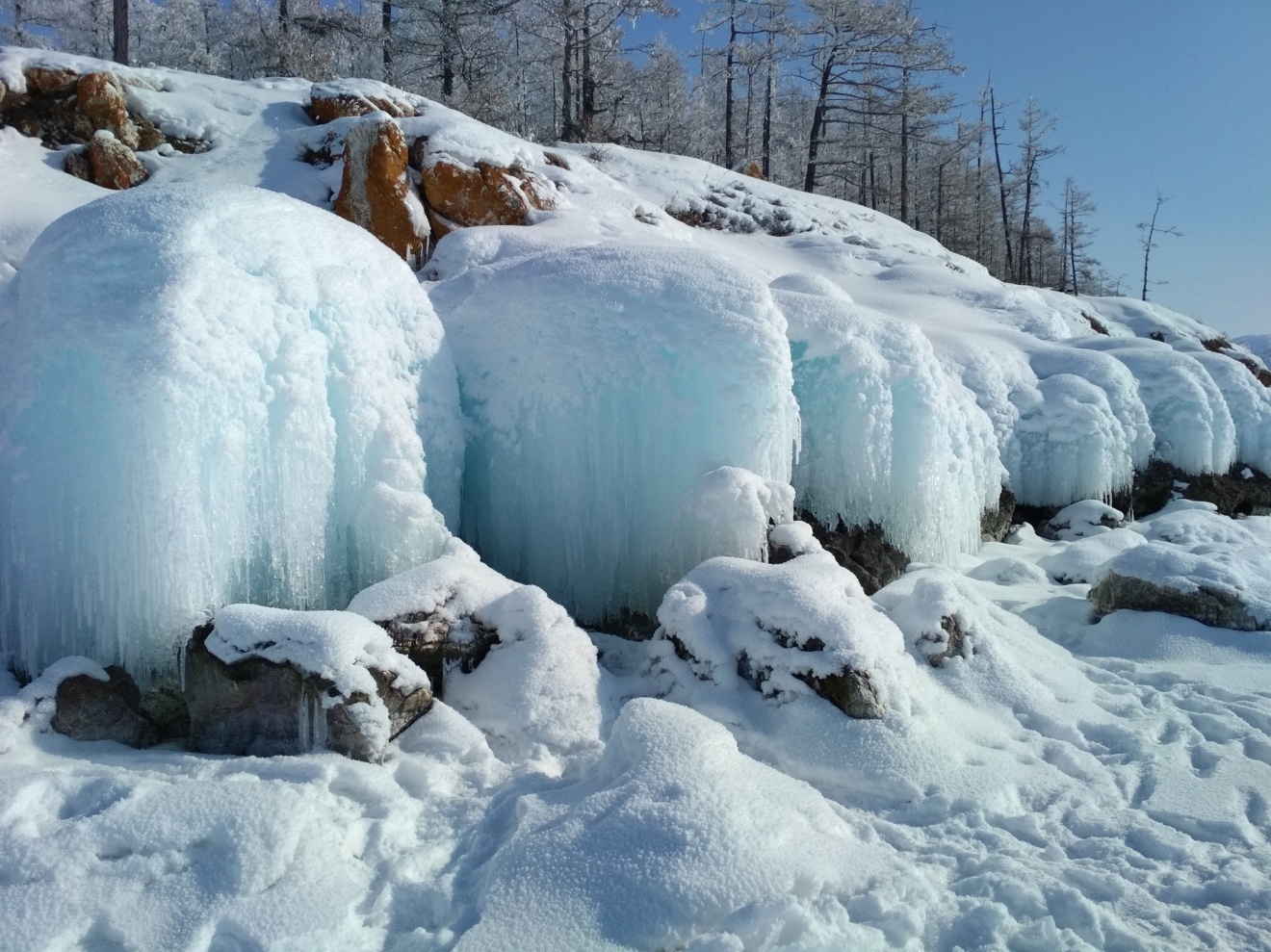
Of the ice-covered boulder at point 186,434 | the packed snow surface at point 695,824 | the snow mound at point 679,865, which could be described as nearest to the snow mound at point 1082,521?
the packed snow surface at point 695,824

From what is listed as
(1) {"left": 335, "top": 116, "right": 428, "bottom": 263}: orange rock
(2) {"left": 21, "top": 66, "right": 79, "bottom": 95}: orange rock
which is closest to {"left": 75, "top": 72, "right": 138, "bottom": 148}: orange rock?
(2) {"left": 21, "top": 66, "right": 79, "bottom": 95}: orange rock

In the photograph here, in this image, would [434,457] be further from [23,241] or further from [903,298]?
[903,298]

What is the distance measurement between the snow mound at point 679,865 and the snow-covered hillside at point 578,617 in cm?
1

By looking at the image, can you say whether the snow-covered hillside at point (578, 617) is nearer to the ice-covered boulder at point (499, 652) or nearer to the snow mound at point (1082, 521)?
the ice-covered boulder at point (499, 652)

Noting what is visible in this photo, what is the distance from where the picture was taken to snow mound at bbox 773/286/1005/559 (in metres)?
5.45

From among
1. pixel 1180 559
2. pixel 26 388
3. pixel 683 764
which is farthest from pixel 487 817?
pixel 1180 559

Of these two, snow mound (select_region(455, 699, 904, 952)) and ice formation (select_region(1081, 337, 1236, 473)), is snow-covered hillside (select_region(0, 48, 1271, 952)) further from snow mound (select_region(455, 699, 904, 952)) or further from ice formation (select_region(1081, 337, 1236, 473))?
ice formation (select_region(1081, 337, 1236, 473))

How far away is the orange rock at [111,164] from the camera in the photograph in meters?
7.81

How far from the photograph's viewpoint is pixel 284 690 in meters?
3.10

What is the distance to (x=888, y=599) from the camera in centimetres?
468

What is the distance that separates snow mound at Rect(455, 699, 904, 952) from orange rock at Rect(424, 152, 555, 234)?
6477 millimetres

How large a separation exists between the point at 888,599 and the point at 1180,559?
2269 millimetres

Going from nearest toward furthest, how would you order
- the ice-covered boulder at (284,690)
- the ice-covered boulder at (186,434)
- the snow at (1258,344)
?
the ice-covered boulder at (284,690) → the ice-covered boulder at (186,434) → the snow at (1258,344)

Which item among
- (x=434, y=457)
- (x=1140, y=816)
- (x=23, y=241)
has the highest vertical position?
(x=23, y=241)
